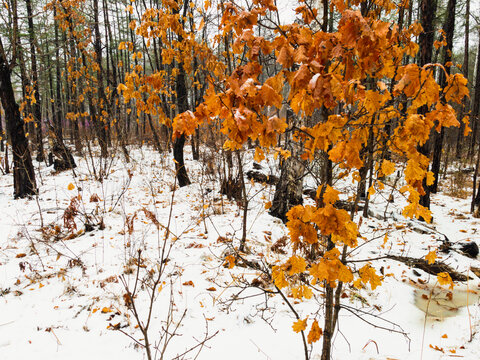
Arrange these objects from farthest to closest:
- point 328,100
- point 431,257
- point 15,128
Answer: point 15,128
point 431,257
point 328,100

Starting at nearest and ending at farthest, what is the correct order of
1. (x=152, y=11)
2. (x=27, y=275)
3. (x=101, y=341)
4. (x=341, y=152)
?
(x=341, y=152) → (x=101, y=341) → (x=27, y=275) → (x=152, y=11)

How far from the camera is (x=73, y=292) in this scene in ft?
8.92

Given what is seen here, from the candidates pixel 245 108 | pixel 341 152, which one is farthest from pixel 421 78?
pixel 245 108

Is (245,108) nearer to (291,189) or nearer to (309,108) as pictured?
(309,108)

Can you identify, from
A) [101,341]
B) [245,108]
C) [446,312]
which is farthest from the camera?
[446,312]

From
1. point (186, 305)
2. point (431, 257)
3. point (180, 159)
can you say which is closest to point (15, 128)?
point (180, 159)

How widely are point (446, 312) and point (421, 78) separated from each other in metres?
2.76

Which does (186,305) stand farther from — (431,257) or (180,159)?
(180,159)

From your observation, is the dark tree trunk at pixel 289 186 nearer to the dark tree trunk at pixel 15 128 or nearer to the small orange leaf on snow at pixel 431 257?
the small orange leaf on snow at pixel 431 257

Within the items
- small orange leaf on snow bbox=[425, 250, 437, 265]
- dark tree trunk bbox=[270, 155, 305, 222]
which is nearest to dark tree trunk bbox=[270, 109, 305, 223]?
dark tree trunk bbox=[270, 155, 305, 222]

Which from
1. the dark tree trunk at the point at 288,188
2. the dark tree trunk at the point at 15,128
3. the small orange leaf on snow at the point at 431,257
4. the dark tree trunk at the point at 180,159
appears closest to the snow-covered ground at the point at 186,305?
the small orange leaf on snow at the point at 431,257

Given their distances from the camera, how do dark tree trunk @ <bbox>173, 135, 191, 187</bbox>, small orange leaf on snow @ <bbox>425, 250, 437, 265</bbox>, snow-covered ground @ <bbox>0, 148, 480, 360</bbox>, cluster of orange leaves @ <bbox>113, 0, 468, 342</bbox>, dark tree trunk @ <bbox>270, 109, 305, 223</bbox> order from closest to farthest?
cluster of orange leaves @ <bbox>113, 0, 468, 342</bbox> → small orange leaf on snow @ <bbox>425, 250, 437, 265</bbox> → snow-covered ground @ <bbox>0, 148, 480, 360</bbox> → dark tree trunk @ <bbox>270, 109, 305, 223</bbox> → dark tree trunk @ <bbox>173, 135, 191, 187</bbox>

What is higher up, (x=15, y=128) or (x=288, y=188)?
(x=15, y=128)

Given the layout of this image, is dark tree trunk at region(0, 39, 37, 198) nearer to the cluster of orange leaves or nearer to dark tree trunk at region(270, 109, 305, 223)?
dark tree trunk at region(270, 109, 305, 223)
